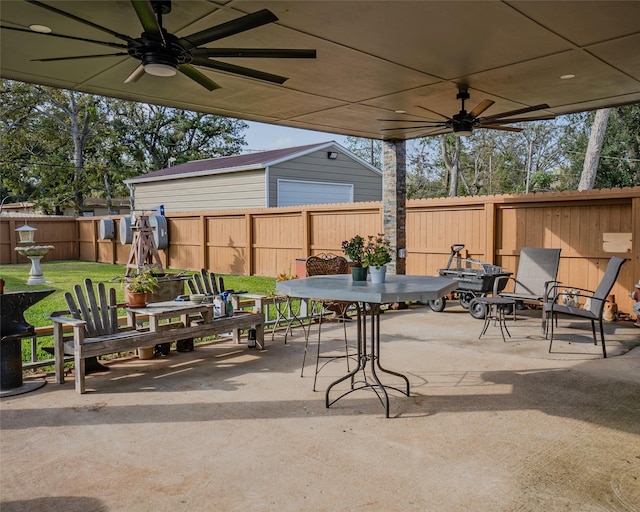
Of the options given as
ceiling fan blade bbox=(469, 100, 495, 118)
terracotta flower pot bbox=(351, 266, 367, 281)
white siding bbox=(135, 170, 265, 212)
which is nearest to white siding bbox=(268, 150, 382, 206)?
white siding bbox=(135, 170, 265, 212)

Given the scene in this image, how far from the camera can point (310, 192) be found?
49.1 feet

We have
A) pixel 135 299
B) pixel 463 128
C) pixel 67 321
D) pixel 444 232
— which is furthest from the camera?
pixel 444 232

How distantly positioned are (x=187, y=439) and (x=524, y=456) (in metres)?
2.01

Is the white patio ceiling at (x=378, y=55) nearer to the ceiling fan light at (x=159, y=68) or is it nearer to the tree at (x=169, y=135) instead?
the ceiling fan light at (x=159, y=68)

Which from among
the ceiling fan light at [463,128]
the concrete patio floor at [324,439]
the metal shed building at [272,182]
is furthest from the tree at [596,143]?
the concrete patio floor at [324,439]

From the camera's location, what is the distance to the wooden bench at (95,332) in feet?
13.1

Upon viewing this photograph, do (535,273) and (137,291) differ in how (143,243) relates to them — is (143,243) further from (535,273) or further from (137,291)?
(535,273)

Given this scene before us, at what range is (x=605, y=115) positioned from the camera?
39.3 ft

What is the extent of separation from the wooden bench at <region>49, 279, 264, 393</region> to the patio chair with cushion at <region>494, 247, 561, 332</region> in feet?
12.2

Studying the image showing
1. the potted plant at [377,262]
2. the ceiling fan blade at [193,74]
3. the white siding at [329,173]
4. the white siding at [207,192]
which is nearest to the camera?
the ceiling fan blade at [193,74]

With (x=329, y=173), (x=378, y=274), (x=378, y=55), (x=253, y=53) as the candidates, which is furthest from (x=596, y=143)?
(x=253, y=53)

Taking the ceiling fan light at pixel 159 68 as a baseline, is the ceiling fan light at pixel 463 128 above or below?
above

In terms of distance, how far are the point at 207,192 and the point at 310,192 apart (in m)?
3.17

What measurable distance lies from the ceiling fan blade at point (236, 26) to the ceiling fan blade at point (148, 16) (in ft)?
Answer: 0.69
